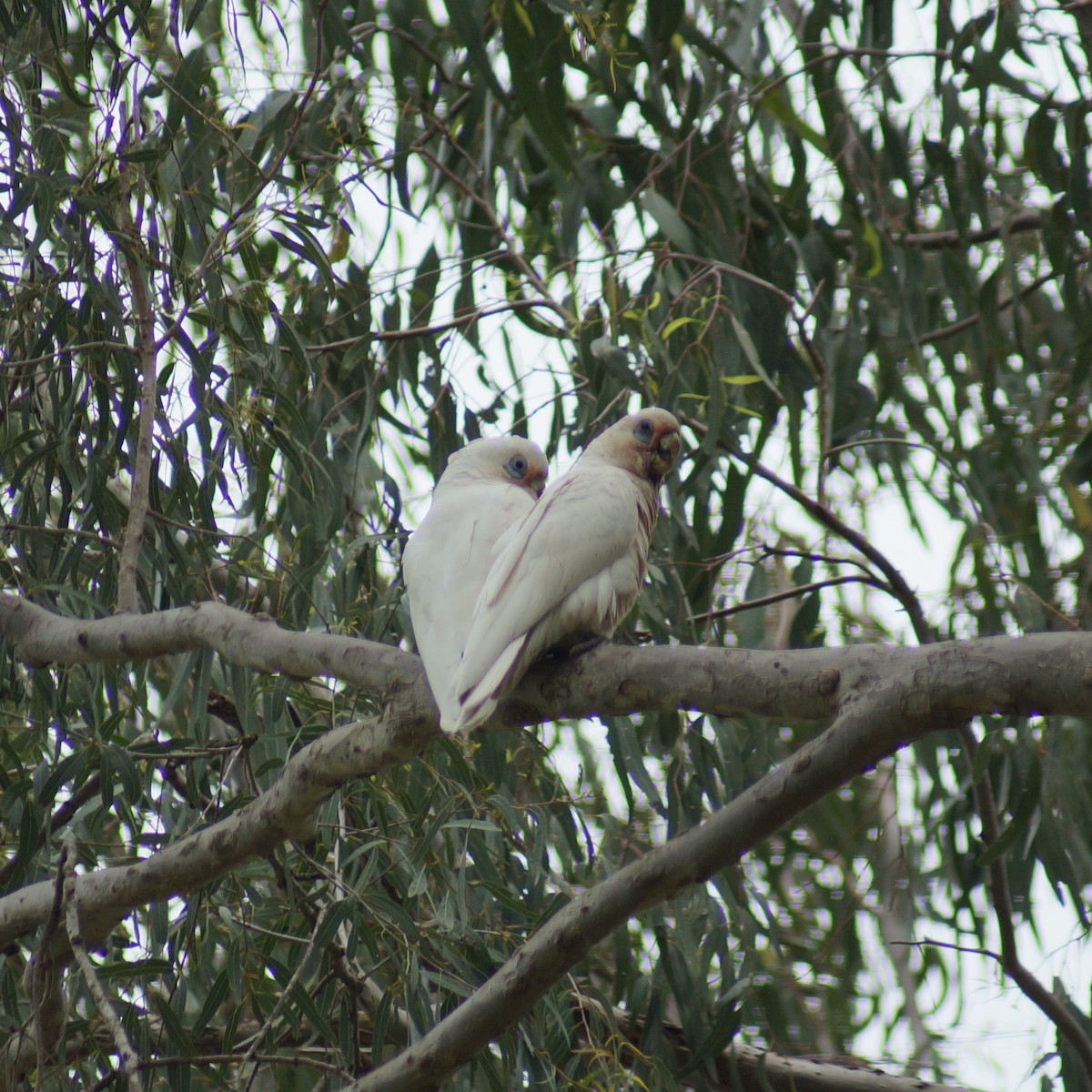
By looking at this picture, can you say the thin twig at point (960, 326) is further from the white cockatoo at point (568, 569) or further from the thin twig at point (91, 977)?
the thin twig at point (91, 977)

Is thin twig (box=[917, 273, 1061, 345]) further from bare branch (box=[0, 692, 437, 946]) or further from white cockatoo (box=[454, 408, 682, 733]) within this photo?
bare branch (box=[0, 692, 437, 946])

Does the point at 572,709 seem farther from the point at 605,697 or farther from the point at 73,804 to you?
the point at 73,804

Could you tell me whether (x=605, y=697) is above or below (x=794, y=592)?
below

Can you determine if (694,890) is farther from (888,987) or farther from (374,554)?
(888,987)

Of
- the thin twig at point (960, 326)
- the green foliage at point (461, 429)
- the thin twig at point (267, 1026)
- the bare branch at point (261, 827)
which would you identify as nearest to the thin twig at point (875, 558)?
the green foliage at point (461, 429)

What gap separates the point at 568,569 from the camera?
1.74m

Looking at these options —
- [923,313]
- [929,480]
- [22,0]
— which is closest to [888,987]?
[929,480]

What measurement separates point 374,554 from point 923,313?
132 centimetres

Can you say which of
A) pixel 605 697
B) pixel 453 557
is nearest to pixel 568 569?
pixel 453 557

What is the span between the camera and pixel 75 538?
1.80 m

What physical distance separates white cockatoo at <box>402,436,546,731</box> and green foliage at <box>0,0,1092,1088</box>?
9 centimetres

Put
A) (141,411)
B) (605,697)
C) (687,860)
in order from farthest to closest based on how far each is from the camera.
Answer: (141,411) → (605,697) → (687,860)

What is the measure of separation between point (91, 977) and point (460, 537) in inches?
35.2

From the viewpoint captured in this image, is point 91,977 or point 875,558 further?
point 875,558
